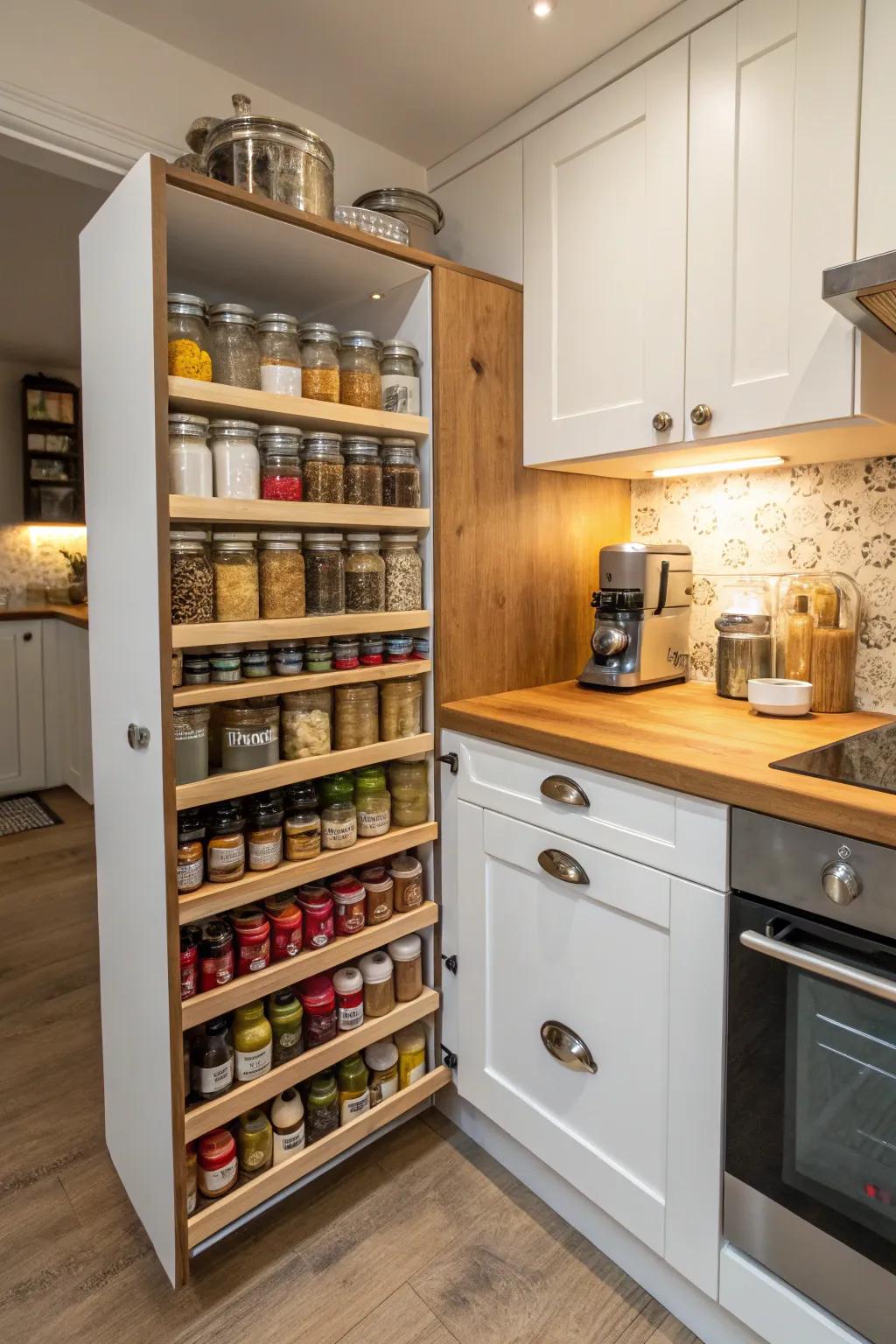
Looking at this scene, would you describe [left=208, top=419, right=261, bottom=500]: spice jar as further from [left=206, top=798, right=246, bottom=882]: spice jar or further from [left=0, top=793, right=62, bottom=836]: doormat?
[left=0, top=793, right=62, bottom=836]: doormat

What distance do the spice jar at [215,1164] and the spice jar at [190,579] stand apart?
0.90m

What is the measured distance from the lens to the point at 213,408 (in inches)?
51.1

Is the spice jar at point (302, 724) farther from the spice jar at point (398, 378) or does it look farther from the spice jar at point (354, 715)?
the spice jar at point (398, 378)

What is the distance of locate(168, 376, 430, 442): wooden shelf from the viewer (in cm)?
120

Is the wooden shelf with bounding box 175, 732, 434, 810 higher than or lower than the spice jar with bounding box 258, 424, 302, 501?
lower

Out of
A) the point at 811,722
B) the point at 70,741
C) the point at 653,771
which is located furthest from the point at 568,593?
the point at 70,741

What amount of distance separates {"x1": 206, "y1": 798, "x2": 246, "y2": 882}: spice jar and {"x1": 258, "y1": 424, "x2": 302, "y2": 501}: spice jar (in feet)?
1.82

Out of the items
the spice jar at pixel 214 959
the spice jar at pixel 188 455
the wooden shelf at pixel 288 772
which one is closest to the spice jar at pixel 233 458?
the spice jar at pixel 188 455

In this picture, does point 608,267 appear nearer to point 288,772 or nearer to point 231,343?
point 231,343

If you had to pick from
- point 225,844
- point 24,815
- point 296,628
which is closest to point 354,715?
point 296,628

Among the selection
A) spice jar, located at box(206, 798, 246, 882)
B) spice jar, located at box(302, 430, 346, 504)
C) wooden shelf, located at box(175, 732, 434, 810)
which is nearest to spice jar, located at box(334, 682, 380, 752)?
wooden shelf, located at box(175, 732, 434, 810)

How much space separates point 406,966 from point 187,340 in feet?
4.13

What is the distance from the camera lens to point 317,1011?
147cm

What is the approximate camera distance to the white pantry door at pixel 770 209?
3.87 feet
